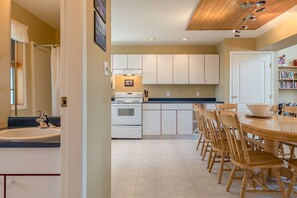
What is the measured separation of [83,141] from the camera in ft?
4.35

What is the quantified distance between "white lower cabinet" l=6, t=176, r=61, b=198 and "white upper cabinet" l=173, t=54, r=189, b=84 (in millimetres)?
4672

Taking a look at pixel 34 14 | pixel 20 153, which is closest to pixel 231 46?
pixel 34 14

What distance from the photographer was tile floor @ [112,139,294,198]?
256cm

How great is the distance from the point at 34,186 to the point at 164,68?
4690mm

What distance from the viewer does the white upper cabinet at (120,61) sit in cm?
574

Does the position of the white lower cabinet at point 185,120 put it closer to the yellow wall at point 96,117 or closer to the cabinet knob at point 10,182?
the yellow wall at point 96,117

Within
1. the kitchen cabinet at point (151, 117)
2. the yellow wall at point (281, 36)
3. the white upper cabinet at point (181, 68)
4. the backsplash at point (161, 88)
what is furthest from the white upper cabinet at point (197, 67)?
the yellow wall at point (281, 36)

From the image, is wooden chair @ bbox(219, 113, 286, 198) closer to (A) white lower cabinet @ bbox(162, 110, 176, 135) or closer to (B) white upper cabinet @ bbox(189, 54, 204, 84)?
(A) white lower cabinet @ bbox(162, 110, 176, 135)

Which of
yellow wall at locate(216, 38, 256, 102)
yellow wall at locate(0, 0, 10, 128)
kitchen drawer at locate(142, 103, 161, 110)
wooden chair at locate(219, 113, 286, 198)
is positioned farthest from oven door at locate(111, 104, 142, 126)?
yellow wall at locate(0, 0, 10, 128)

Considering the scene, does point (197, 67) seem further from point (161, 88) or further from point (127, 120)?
point (127, 120)

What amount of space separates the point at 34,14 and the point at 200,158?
3.13 metres

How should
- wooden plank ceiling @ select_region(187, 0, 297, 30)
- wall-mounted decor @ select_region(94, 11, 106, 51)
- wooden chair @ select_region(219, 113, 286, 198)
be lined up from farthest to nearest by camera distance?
wooden plank ceiling @ select_region(187, 0, 297, 30) < wooden chair @ select_region(219, 113, 286, 198) < wall-mounted decor @ select_region(94, 11, 106, 51)

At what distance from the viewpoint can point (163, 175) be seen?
10.2 feet

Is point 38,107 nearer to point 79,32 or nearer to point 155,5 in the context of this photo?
point 79,32
